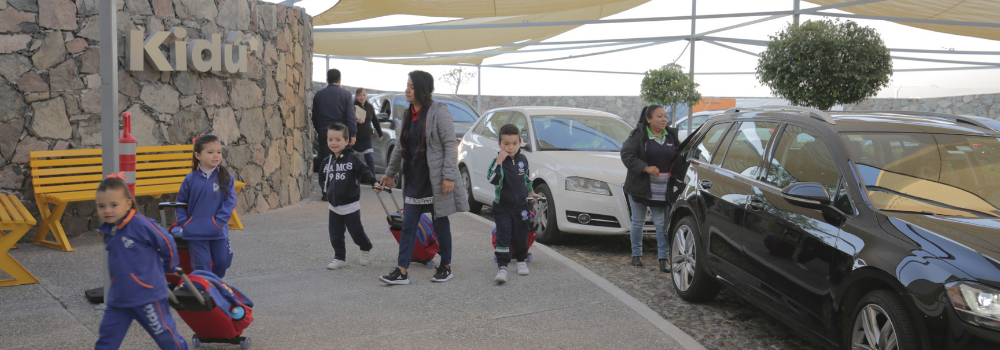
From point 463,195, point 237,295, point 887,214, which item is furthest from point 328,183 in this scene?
point 887,214

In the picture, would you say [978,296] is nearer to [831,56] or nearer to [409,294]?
[409,294]

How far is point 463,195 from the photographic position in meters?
5.95

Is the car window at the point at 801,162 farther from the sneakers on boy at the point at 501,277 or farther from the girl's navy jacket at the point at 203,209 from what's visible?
the girl's navy jacket at the point at 203,209

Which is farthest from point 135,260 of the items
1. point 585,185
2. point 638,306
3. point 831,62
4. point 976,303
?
point 831,62

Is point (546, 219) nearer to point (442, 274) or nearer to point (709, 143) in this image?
point (442, 274)

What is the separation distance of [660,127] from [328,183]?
3.11 meters

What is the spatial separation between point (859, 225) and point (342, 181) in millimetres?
3975

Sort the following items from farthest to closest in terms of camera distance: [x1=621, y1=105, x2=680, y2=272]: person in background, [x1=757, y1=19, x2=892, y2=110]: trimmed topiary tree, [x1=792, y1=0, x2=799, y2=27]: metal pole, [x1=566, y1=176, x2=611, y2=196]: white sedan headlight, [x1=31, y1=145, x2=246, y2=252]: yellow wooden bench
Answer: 1. [x1=792, y1=0, x2=799, y2=27]: metal pole
2. [x1=757, y1=19, x2=892, y2=110]: trimmed topiary tree
3. [x1=566, y1=176, x2=611, y2=196]: white sedan headlight
4. [x1=31, y1=145, x2=246, y2=252]: yellow wooden bench
5. [x1=621, y1=105, x2=680, y2=272]: person in background

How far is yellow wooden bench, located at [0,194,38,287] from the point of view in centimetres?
559

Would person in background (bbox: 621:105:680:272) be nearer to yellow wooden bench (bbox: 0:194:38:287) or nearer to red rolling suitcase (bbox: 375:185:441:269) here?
red rolling suitcase (bbox: 375:185:441:269)

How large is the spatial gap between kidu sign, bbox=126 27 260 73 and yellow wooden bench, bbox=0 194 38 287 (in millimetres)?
2009

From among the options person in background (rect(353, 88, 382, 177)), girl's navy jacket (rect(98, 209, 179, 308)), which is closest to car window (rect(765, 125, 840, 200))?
girl's navy jacket (rect(98, 209, 179, 308))

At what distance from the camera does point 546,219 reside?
8125 mm

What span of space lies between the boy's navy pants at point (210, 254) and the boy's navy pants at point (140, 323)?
119cm
